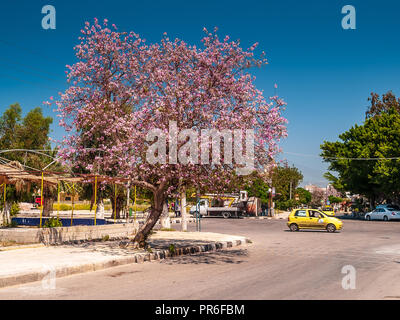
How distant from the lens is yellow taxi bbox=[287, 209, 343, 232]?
99.6 feet

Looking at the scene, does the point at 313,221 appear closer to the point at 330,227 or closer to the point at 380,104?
the point at 330,227

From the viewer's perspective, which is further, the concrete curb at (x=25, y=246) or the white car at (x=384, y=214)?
the white car at (x=384, y=214)

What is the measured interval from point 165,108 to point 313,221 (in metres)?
20.3

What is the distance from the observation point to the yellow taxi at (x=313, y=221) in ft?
99.6

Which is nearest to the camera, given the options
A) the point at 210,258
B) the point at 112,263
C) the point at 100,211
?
the point at 112,263

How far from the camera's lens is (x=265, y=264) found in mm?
13414

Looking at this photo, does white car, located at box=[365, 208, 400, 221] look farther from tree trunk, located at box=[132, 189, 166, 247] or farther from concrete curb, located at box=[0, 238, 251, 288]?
tree trunk, located at box=[132, 189, 166, 247]

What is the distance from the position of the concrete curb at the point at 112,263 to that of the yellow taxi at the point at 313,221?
1235 cm

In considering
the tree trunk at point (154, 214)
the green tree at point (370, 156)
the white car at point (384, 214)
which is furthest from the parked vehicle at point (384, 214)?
the tree trunk at point (154, 214)

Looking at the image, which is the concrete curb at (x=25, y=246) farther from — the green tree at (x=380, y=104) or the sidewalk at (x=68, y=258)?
the green tree at (x=380, y=104)

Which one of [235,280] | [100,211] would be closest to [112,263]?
[235,280]

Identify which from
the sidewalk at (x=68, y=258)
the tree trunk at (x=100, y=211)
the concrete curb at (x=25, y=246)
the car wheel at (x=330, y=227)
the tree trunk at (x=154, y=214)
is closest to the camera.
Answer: the sidewalk at (x=68, y=258)

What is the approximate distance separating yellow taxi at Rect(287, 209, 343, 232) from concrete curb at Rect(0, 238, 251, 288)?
1235 cm

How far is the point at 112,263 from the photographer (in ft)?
41.9
